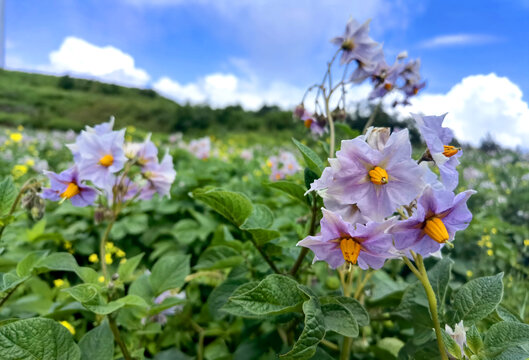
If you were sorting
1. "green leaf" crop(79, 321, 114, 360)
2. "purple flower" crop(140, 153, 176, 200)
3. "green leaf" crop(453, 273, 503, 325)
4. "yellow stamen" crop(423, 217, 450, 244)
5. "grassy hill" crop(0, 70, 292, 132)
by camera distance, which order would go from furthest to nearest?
1. "grassy hill" crop(0, 70, 292, 132)
2. "purple flower" crop(140, 153, 176, 200)
3. "green leaf" crop(79, 321, 114, 360)
4. "green leaf" crop(453, 273, 503, 325)
5. "yellow stamen" crop(423, 217, 450, 244)

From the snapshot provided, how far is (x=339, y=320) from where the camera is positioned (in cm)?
70

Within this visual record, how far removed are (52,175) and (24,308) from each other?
48cm

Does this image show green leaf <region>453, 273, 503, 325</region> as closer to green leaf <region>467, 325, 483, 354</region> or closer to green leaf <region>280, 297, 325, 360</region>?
green leaf <region>467, 325, 483, 354</region>

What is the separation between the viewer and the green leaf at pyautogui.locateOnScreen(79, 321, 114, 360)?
83 cm

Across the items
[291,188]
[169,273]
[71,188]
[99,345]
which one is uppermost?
[291,188]

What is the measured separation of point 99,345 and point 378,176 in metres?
0.72

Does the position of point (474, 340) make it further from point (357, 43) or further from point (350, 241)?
point (357, 43)

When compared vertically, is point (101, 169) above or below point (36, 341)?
above

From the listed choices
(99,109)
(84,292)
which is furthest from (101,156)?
(99,109)

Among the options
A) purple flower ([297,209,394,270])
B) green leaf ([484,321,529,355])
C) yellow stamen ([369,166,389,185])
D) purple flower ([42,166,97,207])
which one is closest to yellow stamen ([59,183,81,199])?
purple flower ([42,166,97,207])

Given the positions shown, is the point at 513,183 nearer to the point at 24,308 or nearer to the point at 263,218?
the point at 263,218

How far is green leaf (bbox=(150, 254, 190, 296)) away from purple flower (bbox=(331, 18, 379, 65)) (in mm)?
834

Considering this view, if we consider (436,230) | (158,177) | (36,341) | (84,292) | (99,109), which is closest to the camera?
(436,230)

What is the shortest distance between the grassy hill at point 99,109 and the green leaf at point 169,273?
10433 mm
